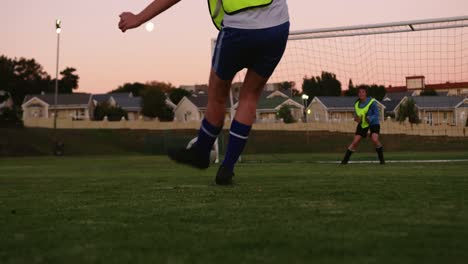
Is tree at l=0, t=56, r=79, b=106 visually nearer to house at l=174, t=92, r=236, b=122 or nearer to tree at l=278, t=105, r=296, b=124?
house at l=174, t=92, r=236, b=122

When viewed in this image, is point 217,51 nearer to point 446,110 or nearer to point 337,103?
point 446,110

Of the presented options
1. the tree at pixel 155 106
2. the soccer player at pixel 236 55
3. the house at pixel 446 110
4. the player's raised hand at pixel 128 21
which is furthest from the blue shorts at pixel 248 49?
the tree at pixel 155 106

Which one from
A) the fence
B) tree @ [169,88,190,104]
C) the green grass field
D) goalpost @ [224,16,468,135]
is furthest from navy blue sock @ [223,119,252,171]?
tree @ [169,88,190,104]

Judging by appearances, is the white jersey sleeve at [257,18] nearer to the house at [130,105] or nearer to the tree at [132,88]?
the house at [130,105]

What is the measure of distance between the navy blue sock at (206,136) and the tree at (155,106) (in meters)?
95.0

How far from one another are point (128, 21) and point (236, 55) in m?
0.84

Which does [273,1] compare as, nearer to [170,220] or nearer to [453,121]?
[170,220]

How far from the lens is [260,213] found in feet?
11.1

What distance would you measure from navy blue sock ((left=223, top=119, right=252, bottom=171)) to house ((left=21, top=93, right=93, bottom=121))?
341 ft

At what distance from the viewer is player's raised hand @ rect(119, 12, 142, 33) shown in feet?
15.1

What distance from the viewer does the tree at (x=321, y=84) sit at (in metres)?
20.6

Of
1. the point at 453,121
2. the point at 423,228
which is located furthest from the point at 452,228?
the point at 453,121

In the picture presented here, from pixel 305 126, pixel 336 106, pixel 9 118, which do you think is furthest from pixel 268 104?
pixel 336 106

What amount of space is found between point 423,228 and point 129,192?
2829 millimetres
